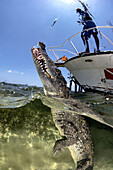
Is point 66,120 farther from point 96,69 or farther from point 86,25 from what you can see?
point 86,25

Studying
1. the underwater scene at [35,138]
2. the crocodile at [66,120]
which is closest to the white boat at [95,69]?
the underwater scene at [35,138]

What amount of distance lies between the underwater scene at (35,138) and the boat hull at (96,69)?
102 inches

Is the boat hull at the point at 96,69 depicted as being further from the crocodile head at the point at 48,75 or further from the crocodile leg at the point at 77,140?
the crocodile leg at the point at 77,140

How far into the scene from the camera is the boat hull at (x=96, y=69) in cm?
714

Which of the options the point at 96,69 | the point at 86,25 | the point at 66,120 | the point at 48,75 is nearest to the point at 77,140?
the point at 66,120

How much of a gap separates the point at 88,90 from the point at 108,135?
377 cm

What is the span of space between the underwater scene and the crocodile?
464 millimetres

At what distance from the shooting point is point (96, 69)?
7.83 metres

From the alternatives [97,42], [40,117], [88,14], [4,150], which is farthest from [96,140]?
[88,14]

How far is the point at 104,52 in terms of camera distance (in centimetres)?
694

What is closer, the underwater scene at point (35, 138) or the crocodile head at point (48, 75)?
the crocodile head at point (48, 75)

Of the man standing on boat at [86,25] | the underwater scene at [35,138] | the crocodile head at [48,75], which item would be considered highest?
the man standing on boat at [86,25]

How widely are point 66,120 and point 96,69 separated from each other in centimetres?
506

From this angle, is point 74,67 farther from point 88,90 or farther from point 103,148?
point 103,148
